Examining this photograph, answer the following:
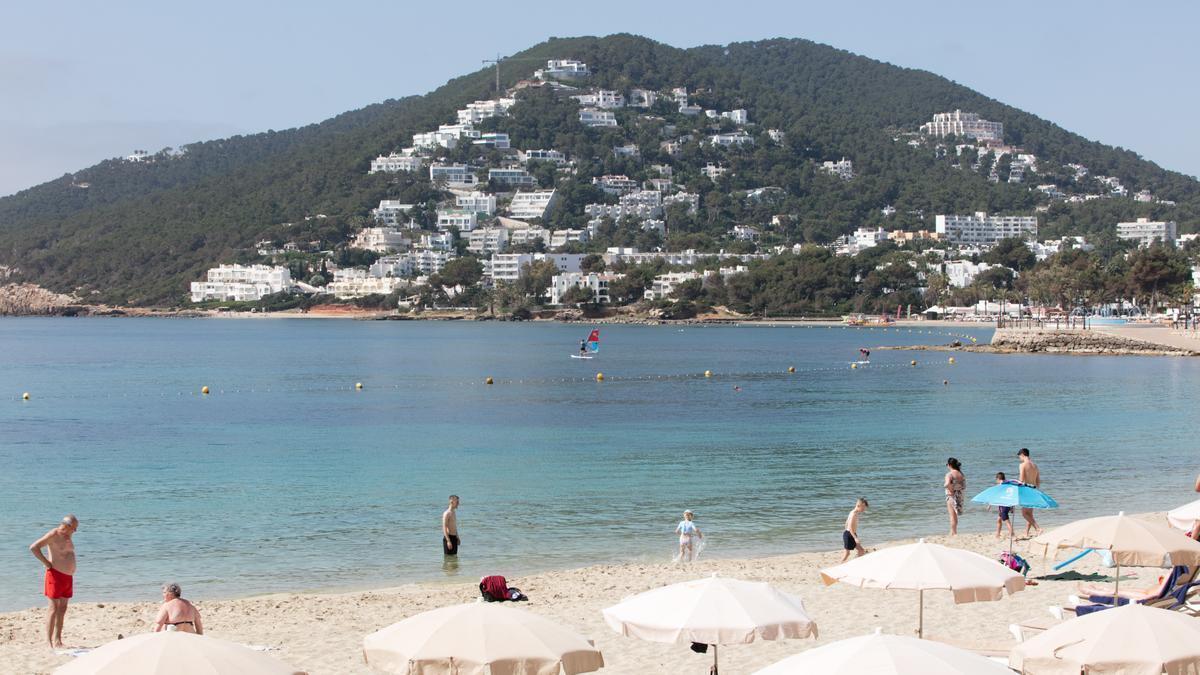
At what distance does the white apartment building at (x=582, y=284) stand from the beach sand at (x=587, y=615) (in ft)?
537

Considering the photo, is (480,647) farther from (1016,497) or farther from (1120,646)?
(1016,497)

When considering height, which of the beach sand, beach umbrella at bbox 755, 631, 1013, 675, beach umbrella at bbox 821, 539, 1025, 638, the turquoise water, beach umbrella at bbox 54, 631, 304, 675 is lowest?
the turquoise water

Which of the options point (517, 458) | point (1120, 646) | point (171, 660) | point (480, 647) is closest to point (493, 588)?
point (480, 647)

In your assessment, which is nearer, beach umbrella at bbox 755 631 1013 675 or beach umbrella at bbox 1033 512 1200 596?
beach umbrella at bbox 755 631 1013 675

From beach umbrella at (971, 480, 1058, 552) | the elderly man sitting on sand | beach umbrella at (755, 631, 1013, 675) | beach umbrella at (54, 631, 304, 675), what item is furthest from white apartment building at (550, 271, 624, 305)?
beach umbrella at (54, 631, 304, 675)

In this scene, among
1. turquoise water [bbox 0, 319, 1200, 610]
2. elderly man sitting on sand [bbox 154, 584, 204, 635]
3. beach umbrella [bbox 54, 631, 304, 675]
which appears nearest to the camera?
beach umbrella [bbox 54, 631, 304, 675]

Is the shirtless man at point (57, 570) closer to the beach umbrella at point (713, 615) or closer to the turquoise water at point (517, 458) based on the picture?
the turquoise water at point (517, 458)

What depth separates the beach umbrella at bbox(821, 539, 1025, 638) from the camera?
1152cm

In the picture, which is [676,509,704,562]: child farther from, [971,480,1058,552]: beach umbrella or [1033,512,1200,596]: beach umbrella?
[1033,512,1200,596]: beach umbrella

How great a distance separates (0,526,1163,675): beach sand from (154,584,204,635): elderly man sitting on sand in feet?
4.09

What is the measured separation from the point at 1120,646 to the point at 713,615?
2.82m

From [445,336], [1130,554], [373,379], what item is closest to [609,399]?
[373,379]

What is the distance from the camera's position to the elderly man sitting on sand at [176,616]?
38.6ft

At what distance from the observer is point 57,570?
13.3m
